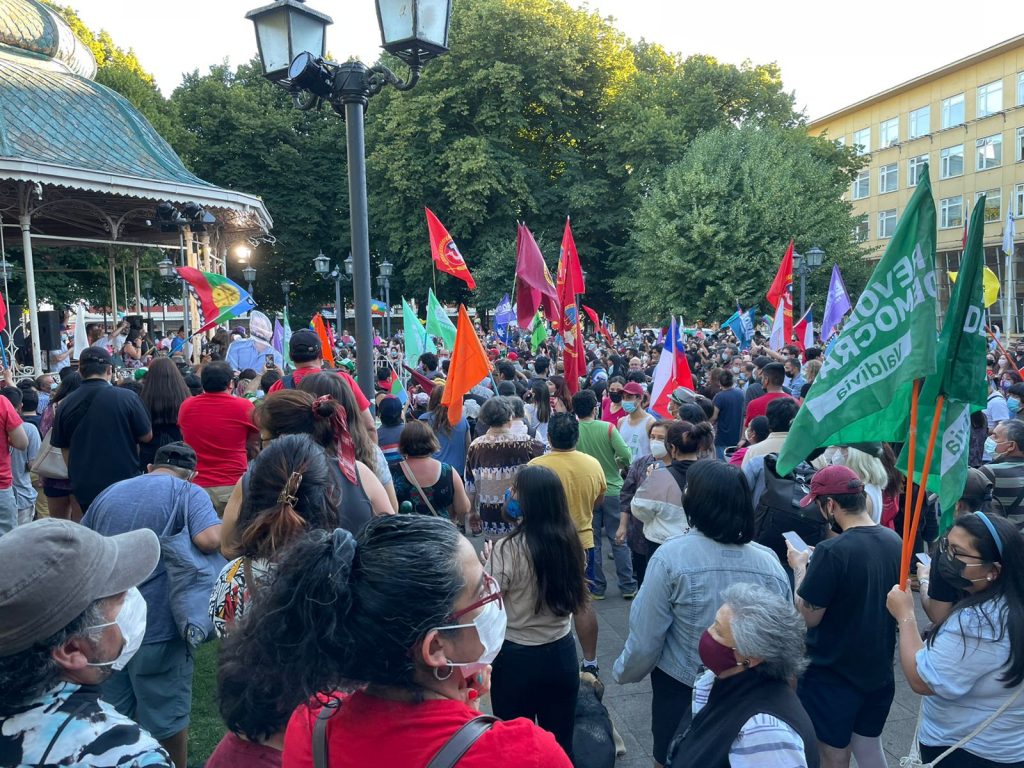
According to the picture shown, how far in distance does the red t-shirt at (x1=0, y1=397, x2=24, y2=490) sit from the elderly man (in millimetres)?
5164

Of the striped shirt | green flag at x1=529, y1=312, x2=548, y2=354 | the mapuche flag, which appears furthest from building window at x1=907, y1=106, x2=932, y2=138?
the striped shirt

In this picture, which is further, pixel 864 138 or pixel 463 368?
pixel 864 138

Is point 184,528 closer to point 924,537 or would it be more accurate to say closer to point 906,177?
point 924,537

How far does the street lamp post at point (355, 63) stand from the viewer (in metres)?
5.80

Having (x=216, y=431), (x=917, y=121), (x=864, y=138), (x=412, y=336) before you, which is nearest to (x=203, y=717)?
(x=216, y=431)

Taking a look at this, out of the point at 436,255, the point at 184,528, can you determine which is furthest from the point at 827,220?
the point at 184,528

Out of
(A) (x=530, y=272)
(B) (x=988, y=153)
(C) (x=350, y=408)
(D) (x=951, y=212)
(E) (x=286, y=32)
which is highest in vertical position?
(B) (x=988, y=153)

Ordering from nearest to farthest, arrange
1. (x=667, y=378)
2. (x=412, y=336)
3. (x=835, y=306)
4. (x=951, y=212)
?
(x=667, y=378) → (x=412, y=336) → (x=835, y=306) → (x=951, y=212)

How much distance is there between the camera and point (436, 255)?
9.69 metres

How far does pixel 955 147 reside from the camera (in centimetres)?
4494

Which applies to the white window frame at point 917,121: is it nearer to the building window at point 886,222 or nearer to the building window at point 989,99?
the building window at point 989,99

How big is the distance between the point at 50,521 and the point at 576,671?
247 cm

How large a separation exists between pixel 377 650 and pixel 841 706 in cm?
264

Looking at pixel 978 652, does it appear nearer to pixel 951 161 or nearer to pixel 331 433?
pixel 331 433
